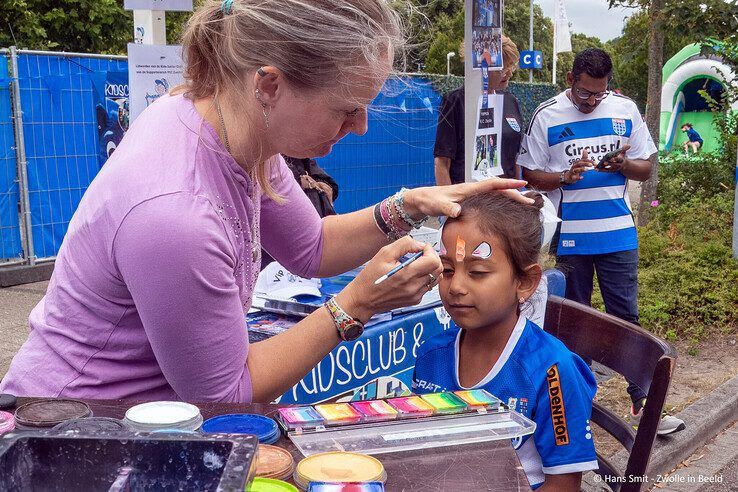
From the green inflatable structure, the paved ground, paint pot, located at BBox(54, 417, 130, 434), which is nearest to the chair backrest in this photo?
paint pot, located at BBox(54, 417, 130, 434)

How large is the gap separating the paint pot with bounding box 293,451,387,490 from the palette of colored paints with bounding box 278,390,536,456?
36 millimetres

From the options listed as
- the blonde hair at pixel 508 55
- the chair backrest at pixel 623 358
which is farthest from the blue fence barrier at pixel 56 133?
the chair backrest at pixel 623 358

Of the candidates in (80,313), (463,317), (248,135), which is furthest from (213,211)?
(463,317)

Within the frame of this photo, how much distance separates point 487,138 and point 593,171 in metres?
0.62

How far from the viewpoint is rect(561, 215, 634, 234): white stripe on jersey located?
13.9 ft

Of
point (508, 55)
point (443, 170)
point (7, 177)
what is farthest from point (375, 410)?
point (7, 177)

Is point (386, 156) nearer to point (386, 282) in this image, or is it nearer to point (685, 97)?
point (386, 282)

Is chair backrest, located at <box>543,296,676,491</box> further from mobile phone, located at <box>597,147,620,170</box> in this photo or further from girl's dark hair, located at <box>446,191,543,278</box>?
mobile phone, located at <box>597,147,620,170</box>

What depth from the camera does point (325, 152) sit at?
1786 mm

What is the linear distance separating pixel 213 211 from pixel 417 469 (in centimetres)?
66

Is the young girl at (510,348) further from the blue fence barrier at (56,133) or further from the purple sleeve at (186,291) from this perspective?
the blue fence barrier at (56,133)

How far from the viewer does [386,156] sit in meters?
9.78

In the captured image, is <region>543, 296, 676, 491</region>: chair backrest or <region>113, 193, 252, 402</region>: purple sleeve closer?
<region>113, 193, 252, 402</region>: purple sleeve

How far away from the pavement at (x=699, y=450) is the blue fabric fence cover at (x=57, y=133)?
2.19m
